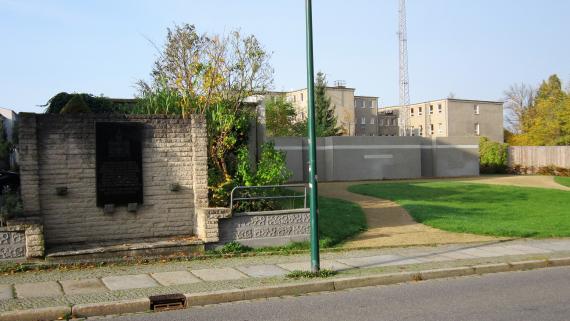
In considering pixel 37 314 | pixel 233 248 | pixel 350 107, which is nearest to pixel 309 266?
pixel 233 248

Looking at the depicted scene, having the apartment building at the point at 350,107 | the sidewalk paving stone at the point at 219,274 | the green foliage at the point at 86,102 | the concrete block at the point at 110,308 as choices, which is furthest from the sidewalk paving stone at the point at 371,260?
the apartment building at the point at 350,107

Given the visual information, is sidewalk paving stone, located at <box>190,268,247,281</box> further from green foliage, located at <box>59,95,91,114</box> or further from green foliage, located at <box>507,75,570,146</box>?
green foliage, located at <box>507,75,570,146</box>

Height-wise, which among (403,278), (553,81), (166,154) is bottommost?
(403,278)

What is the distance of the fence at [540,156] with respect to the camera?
43188 millimetres

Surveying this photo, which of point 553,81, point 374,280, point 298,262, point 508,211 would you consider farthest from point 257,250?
point 553,81

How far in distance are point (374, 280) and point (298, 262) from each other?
1.91 m

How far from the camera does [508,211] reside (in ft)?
64.4

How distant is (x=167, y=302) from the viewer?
8.16m

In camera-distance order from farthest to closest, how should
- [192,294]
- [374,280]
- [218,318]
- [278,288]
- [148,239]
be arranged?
[148,239]
[374,280]
[278,288]
[192,294]
[218,318]

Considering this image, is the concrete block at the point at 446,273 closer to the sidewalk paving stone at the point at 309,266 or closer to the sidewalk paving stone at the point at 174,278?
the sidewalk paving stone at the point at 309,266

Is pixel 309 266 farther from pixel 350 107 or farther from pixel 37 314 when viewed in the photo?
pixel 350 107

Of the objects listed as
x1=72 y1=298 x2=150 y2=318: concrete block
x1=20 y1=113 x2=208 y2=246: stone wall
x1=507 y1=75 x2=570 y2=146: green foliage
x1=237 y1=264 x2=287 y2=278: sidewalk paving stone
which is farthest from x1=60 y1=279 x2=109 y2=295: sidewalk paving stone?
x1=507 y1=75 x2=570 y2=146: green foliage

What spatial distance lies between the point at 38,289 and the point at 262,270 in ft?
12.4

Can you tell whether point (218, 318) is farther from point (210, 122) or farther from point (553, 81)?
point (553, 81)
